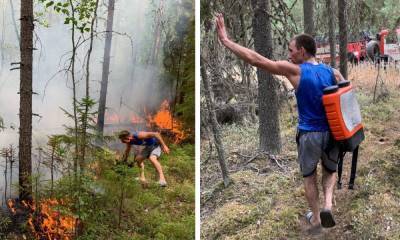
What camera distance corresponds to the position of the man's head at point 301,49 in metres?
2.80

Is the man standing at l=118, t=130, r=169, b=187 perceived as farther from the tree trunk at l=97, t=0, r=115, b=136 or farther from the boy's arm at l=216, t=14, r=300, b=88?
the boy's arm at l=216, t=14, r=300, b=88

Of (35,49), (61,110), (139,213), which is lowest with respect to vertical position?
(139,213)

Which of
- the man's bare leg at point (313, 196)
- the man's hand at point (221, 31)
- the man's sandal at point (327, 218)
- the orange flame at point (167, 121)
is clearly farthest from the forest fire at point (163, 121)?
the man's sandal at point (327, 218)

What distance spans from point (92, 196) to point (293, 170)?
1261 millimetres

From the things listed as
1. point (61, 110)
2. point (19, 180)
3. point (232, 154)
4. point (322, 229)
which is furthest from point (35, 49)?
point (322, 229)

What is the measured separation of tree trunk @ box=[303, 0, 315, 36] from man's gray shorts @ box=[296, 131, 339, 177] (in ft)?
1.97

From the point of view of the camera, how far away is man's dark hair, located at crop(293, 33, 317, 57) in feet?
9.22

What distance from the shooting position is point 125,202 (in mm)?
3393

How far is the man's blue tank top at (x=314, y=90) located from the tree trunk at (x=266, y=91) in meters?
0.29

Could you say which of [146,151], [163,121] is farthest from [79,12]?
[146,151]

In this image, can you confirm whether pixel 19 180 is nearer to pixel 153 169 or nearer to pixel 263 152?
pixel 153 169

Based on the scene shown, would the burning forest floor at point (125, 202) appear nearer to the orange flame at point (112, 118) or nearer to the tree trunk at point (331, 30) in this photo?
the orange flame at point (112, 118)

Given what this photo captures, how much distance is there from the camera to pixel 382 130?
3.00 metres

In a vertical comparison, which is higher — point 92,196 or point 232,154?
point 232,154
